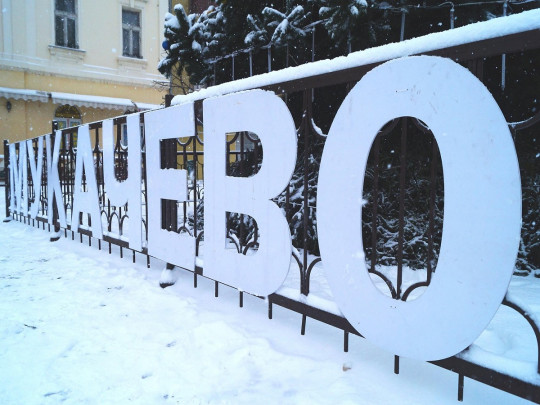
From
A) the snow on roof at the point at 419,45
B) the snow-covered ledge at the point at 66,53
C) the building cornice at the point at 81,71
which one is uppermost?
the snow-covered ledge at the point at 66,53

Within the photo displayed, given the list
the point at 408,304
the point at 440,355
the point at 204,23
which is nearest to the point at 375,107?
the point at 408,304

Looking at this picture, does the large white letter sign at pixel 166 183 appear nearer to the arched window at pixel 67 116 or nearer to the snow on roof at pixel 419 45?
the snow on roof at pixel 419 45

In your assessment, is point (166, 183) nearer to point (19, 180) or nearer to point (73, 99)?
point (19, 180)

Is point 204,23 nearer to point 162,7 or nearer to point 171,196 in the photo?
point 171,196

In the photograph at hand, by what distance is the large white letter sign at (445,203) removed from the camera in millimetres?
1198

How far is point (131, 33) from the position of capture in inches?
669

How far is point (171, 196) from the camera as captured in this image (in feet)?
8.76

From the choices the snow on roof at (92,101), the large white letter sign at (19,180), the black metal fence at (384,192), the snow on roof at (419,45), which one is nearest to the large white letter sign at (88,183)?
the black metal fence at (384,192)

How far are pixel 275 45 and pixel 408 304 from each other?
8.71ft

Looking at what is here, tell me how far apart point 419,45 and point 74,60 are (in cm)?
1712

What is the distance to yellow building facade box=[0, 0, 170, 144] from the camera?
46.6 ft

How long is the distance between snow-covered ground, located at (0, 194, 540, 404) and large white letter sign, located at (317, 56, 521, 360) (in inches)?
7.4

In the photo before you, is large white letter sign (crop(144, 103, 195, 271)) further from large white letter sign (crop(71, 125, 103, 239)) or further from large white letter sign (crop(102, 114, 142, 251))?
large white letter sign (crop(71, 125, 103, 239))

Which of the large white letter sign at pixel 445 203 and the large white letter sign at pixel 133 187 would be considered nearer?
the large white letter sign at pixel 445 203
